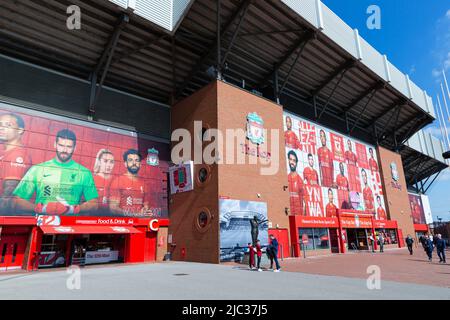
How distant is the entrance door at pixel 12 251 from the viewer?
63.1 feet

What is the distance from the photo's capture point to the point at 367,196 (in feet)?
136

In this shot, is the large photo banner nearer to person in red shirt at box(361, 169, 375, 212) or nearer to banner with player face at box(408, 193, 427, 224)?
person in red shirt at box(361, 169, 375, 212)

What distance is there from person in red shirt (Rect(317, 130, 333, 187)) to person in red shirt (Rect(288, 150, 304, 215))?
4723mm

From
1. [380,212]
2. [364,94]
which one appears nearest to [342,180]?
[380,212]

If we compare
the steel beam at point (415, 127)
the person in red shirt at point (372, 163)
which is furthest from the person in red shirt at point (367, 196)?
the steel beam at point (415, 127)

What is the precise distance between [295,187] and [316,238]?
5.59 m

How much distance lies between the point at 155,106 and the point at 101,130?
6.35 meters

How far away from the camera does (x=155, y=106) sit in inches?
1161

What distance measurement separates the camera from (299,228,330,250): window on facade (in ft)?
94.9

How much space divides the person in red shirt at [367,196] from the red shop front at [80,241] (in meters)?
28.7

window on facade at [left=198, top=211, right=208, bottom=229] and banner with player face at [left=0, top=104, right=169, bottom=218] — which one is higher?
banner with player face at [left=0, top=104, right=169, bottom=218]

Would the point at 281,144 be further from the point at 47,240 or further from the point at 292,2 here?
the point at 47,240

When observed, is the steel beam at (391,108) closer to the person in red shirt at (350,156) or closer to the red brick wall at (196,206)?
the person in red shirt at (350,156)

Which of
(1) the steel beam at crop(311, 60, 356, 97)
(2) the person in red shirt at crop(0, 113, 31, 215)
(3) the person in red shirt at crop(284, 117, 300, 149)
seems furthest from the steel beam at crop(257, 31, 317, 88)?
(2) the person in red shirt at crop(0, 113, 31, 215)
